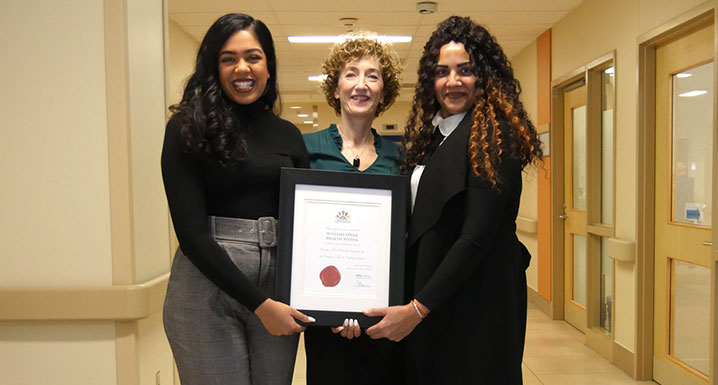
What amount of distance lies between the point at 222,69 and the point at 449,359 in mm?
1073

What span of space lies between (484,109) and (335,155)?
54 cm

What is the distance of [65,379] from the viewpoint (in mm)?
2229

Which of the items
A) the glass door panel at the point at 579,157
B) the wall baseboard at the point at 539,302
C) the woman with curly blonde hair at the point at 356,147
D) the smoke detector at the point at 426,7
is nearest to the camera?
the woman with curly blonde hair at the point at 356,147

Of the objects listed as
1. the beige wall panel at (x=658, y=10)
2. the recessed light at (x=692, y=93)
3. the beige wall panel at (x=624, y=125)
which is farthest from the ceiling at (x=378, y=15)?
the recessed light at (x=692, y=93)

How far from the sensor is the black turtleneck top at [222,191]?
1445 mm

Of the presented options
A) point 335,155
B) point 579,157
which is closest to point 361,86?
point 335,155

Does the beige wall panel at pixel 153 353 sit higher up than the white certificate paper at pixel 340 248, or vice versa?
the white certificate paper at pixel 340 248

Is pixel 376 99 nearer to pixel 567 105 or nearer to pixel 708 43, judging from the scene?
pixel 708 43

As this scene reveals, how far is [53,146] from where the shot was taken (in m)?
2.17

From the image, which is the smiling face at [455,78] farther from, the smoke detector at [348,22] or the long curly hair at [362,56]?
the smoke detector at [348,22]

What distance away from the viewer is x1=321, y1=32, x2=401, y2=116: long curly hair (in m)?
1.98

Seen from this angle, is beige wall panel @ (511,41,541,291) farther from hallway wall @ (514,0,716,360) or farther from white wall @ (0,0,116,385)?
white wall @ (0,0,116,385)

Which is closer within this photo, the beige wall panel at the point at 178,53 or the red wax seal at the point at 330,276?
the red wax seal at the point at 330,276

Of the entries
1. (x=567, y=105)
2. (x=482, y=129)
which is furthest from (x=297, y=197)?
(x=567, y=105)
